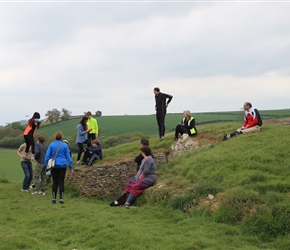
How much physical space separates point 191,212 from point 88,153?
21.3ft

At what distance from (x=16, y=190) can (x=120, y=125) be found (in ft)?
156

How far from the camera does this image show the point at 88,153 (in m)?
14.5

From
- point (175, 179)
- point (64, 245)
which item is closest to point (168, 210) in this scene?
point (175, 179)

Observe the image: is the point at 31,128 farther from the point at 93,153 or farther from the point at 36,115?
the point at 93,153

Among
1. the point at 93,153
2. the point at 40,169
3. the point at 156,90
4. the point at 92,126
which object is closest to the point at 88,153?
the point at 93,153

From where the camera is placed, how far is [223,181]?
32.6 ft

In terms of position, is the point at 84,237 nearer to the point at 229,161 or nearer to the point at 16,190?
the point at 229,161

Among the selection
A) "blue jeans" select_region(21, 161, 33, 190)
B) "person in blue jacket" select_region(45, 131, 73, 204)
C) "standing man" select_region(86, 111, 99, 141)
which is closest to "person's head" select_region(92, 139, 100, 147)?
"standing man" select_region(86, 111, 99, 141)

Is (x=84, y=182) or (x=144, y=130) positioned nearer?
(x=84, y=182)

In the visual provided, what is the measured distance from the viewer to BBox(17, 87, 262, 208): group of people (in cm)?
1109

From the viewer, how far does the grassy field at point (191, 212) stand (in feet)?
23.6

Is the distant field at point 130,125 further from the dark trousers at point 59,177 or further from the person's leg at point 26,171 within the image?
the dark trousers at point 59,177

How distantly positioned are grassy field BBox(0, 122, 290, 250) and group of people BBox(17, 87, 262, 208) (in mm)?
523

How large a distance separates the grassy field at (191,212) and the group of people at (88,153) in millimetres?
523
